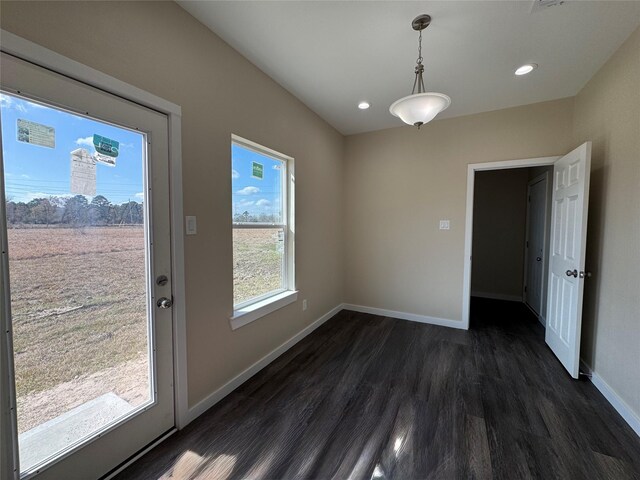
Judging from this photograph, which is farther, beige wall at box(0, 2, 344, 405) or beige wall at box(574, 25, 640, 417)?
beige wall at box(574, 25, 640, 417)

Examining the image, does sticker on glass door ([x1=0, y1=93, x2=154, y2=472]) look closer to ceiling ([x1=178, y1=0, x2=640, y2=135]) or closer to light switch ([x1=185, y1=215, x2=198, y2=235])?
light switch ([x1=185, y1=215, x2=198, y2=235])

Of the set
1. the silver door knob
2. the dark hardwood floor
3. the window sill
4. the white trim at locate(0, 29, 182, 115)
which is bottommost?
the dark hardwood floor

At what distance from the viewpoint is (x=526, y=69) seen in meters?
2.33

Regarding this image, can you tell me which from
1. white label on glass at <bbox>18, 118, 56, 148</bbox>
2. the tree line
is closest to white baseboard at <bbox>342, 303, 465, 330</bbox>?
the tree line

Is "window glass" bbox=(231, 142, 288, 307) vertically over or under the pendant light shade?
under

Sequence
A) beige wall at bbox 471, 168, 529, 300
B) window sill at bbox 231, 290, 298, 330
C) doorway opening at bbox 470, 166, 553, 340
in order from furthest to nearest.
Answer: beige wall at bbox 471, 168, 529, 300, doorway opening at bbox 470, 166, 553, 340, window sill at bbox 231, 290, 298, 330

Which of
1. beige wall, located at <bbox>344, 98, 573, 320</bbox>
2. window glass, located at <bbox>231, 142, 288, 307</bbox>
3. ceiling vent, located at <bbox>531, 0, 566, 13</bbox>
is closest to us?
ceiling vent, located at <bbox>531, 0, 566, 13</bbox>

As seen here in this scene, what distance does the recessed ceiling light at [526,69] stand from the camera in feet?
7.46

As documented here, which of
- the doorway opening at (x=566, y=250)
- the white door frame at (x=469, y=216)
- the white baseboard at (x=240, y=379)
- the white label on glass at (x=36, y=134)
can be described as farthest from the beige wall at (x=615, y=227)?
the white label on glass at (x=36, y=134)

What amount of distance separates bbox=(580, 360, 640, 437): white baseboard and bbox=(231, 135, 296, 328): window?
270 cm

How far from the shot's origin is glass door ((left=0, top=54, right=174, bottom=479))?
1.12 metres

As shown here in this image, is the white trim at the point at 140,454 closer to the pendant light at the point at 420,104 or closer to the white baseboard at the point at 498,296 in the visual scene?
the pendant light at the point at 420,104

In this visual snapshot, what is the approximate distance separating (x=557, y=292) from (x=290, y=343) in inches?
111

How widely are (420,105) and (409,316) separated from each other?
293 cm
